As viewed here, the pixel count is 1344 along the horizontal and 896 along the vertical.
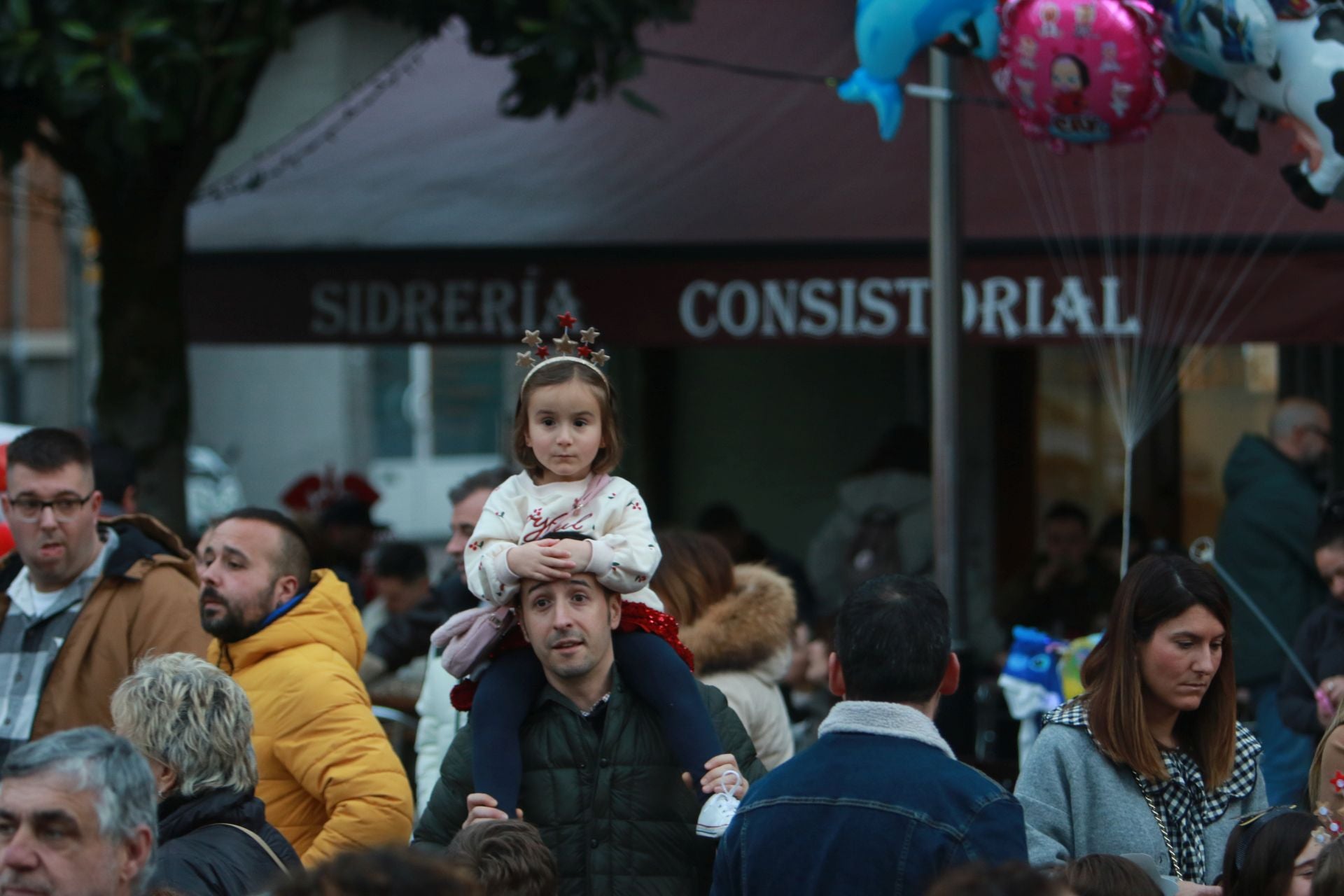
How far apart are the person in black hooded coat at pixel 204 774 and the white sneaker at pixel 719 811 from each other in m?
0.81

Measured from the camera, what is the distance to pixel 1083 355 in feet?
29.8

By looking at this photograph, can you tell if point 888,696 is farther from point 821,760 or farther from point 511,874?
point 511,874

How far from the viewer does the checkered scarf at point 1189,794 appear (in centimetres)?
341

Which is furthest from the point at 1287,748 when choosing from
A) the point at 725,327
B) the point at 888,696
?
the point at 888,696

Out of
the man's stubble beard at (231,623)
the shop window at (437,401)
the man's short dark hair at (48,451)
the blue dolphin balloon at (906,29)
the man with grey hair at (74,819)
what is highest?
the blue dolphin balloon at (906,29)

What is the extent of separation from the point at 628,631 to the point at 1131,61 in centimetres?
270

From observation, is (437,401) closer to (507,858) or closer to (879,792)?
(507,858)

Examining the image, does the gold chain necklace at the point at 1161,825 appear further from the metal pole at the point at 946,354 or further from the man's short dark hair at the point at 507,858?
the metal pole at the point at 946,354

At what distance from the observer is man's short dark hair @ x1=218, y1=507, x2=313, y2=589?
423 centimetres

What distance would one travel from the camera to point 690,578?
4.50 m

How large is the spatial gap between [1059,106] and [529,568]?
287 centimetres

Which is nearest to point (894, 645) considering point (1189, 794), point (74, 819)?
point (1189, 794)

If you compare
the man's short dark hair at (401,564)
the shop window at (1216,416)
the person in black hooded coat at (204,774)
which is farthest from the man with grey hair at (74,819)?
the shop window at (1216,416)

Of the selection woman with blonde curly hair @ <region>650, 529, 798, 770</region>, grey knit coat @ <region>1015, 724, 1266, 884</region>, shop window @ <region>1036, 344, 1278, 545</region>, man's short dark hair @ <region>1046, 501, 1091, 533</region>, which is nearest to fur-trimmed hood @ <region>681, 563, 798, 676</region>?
woman with blonde curly hair @ <region>650, 529, 798, 770</region>
